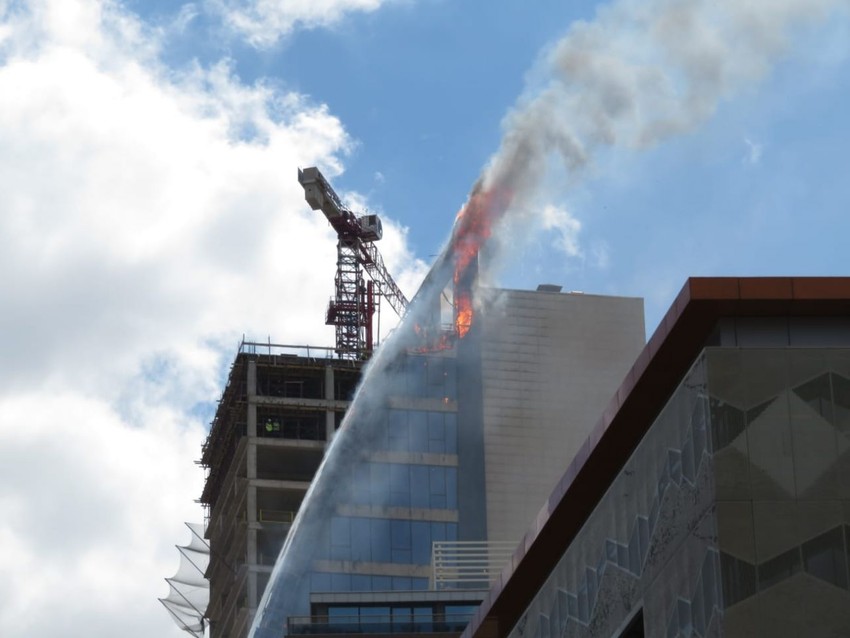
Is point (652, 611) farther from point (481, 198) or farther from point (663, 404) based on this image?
point (481, 198)

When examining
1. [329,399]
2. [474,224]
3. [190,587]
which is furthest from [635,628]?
[190,587]

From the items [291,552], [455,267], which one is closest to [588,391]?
[455,267]

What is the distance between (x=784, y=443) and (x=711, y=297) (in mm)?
3537

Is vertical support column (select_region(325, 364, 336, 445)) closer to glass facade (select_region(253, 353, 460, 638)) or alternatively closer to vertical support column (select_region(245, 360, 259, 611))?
vertical support column (select_region(245, 360, 259, 611))

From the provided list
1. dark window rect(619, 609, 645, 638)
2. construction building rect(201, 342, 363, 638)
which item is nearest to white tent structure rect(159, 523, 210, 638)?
construction building rect(201, 342, 363, 638)

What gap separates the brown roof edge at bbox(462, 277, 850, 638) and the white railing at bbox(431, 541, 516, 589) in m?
59.1

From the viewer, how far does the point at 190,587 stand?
169125 mm

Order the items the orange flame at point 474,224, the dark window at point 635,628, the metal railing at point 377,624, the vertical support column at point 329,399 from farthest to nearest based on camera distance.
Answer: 1. the vertical support column at point 329,399
2. the orange flame at point 474,224
3. the metal railing at point 377,624
4. the dark window at point 635,628

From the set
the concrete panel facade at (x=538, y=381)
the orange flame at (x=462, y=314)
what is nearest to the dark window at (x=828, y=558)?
the orange flame at (x=462, y=314)

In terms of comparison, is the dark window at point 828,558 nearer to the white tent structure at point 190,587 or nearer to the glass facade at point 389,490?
the glass facade at point 389,490

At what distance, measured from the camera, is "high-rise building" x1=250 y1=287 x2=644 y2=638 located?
14175cm

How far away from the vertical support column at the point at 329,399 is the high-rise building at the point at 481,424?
34.5 feet

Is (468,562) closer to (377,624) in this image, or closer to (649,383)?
(377,624)

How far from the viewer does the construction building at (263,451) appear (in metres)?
152
